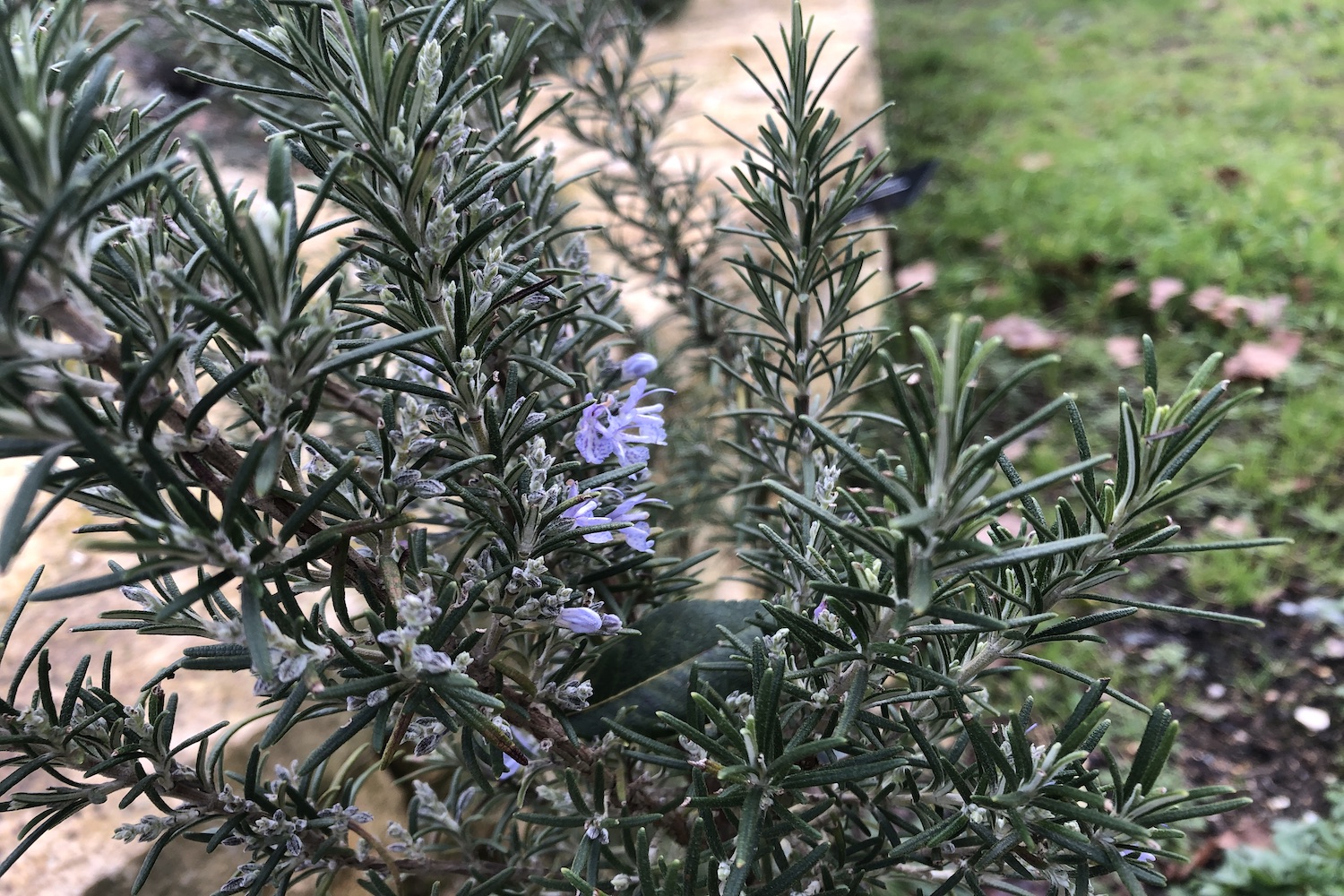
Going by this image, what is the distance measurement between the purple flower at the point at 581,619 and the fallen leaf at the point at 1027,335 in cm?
228

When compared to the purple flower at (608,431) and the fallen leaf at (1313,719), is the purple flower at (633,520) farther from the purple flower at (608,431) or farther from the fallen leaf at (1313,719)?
the fallen leaf at (1313,719)

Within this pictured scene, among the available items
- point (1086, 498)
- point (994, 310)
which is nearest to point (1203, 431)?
point (1086, 498)

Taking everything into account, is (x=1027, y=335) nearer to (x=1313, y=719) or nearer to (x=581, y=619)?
(x=1313, y=719)

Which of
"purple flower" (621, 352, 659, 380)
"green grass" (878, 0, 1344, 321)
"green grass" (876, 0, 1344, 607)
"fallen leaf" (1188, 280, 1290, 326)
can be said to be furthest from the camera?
"green grass" (878, 0, 1344, 321)

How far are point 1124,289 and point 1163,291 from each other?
112 mm

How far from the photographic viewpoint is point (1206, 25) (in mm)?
4418

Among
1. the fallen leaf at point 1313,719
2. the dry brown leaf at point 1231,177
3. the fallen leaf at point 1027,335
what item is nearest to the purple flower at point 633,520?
the fallen leaf at point 1313,719

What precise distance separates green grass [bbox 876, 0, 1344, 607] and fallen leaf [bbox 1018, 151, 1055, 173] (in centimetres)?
1

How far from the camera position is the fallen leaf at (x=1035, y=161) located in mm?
3541

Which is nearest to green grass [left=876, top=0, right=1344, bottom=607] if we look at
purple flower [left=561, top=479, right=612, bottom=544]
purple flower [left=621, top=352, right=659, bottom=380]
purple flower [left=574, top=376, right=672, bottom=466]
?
purple flower [left=621, top=352, right=659, bottom=380]

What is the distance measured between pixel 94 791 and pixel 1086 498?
2.81ft

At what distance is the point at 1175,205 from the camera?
3021 mm

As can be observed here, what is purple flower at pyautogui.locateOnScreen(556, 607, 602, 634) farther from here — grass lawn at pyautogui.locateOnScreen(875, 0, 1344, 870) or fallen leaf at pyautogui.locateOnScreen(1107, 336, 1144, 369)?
fallen leaf at pyautogui.locateOnScreen(1107, 336, 1144, 369)

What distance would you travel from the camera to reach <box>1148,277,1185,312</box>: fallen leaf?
2641 millimetres
